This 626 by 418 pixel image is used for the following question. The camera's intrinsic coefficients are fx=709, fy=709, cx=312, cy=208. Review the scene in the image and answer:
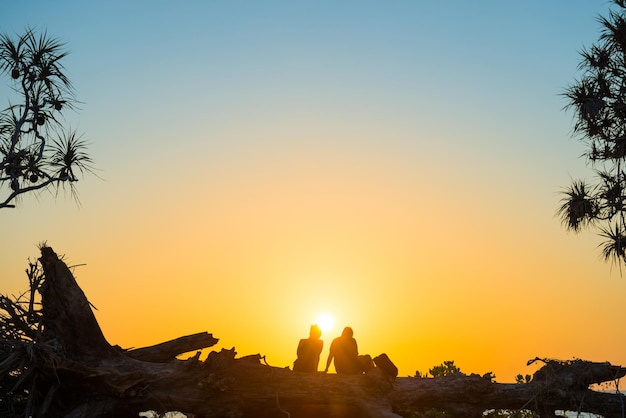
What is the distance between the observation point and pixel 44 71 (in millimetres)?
21312

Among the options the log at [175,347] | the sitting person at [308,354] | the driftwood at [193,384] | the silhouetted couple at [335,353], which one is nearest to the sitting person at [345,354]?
the silhouetted couple at [335,353]

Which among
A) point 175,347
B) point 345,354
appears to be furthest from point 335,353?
point 175,347

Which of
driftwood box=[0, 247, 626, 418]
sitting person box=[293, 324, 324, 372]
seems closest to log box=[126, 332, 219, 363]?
driftwood box=[0, 247, 626, 418]

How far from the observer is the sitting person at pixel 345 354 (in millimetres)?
16266

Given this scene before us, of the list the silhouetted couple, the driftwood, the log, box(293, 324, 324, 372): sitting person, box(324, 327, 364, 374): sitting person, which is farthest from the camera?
box(293, 324, 324, 372): sitting person

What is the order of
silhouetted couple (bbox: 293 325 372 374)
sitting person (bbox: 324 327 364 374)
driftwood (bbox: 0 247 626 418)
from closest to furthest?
driftwood (bbox: 0 247 626 418) < sitting person (bbox: 324 327 364 374) < silhouetted couple (bbox: 293 325 372 374)

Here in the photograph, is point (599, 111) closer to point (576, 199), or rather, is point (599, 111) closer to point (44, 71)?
point (576, 199)

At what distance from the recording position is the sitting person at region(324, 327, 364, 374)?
16.3 metres

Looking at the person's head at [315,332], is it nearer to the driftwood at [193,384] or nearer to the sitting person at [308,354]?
the sitting person at [308,354]

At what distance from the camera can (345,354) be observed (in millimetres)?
16906

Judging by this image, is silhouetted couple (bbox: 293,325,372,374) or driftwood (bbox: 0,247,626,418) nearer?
driftwood (bbox: 0,247,626,418)

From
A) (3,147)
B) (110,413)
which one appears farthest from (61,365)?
(3,147)

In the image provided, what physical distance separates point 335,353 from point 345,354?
0.50 meters

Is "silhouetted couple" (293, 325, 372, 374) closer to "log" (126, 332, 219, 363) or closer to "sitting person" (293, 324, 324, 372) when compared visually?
"sitting person" (293, 324, 324, 372)
